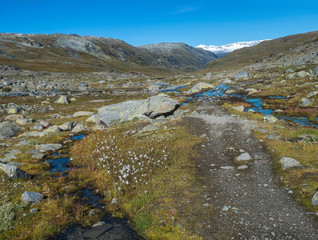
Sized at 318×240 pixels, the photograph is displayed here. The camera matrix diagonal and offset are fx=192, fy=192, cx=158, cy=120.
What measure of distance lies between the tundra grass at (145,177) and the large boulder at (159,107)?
816 cm

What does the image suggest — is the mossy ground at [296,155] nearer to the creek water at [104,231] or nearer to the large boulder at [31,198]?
the creek water at [104,231]

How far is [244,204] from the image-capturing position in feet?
27.9

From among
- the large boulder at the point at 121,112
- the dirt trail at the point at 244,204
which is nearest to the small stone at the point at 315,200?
the dirt trail at the point at 244,204

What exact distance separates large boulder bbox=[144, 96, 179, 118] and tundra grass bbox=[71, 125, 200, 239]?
816 cm

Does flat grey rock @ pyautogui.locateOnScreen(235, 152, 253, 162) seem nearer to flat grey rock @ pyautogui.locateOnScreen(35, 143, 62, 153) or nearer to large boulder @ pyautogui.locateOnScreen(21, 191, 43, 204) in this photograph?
large boulder @ pyautogui.locateOnScreen(21, 191, 43, 204)

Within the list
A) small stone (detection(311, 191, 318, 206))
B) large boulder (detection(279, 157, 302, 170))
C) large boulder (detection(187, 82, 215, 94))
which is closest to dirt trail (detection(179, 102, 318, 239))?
small stone (detection(311, 191, 318, 206))

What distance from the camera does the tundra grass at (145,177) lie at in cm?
805

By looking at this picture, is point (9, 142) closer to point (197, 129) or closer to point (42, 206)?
point (42, 206)

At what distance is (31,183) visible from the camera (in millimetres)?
11125

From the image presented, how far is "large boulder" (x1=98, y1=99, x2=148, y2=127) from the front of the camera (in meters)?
25.9

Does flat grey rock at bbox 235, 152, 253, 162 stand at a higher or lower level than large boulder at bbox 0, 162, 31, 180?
lower

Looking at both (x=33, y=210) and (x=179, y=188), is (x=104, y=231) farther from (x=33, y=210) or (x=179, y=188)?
(x=179, y=188)

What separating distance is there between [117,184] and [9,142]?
1591 cm

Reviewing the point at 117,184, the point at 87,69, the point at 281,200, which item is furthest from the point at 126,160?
the point at 87,69
